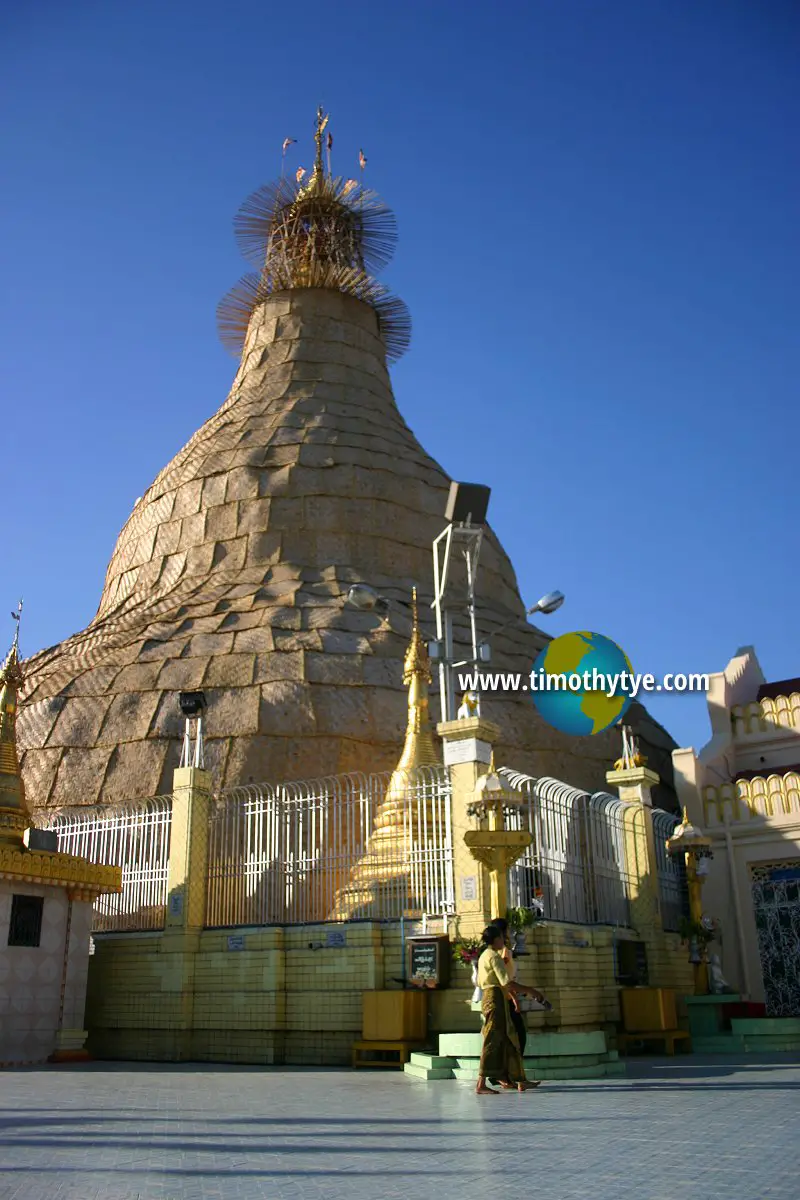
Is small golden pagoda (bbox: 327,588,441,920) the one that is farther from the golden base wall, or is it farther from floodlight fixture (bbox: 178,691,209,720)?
floodlight fixture (bbox: 178,691,209,720)

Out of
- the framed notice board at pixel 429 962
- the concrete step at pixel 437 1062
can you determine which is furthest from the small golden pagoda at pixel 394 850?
the concrete step at pixel 437 1062

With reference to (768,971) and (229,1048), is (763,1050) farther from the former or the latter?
(229,1048)

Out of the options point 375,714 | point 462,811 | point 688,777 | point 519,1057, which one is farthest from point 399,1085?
point 688,777

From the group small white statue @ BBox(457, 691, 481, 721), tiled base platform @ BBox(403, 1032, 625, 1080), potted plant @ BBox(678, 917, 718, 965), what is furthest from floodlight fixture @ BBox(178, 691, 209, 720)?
potted plant @ BBox(678, 917, 718, 965)

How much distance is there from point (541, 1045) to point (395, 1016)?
2076 millimetres

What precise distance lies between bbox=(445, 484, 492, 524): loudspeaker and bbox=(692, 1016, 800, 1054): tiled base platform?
7348 mm

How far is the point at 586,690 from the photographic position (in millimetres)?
20266

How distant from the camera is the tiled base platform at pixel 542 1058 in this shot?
9.84m

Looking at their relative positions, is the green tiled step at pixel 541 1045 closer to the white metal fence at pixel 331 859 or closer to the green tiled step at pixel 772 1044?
the white metal fence at pixel 331 859

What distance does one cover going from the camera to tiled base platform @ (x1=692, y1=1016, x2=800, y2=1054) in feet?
42.3

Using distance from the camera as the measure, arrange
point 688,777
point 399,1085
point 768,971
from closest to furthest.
Answer: point 399,1085 → point 768,971 → point 688,777

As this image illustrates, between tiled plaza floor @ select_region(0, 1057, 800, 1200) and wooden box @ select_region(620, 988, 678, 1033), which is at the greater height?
wooden box @ select_region(620, 988, 678, 1033)

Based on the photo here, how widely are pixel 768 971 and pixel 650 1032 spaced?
216 inches

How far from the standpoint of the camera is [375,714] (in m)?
18.5
